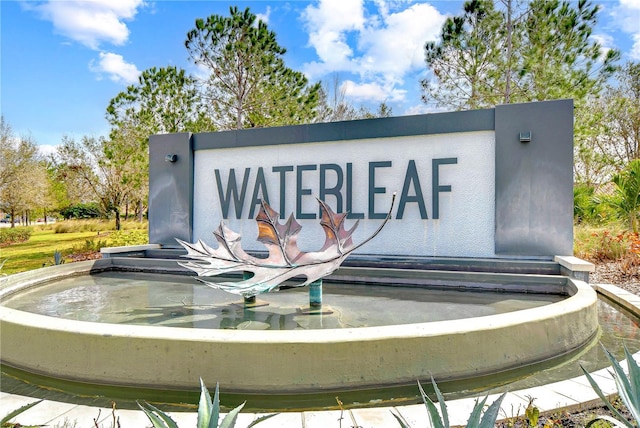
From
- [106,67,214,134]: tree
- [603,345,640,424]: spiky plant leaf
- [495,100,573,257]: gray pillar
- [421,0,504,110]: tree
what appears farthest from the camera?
[106,67,214,134]: tree

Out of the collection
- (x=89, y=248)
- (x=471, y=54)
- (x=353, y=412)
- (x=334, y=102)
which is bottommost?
(x=353, y=412)

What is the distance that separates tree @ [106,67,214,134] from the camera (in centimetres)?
1753

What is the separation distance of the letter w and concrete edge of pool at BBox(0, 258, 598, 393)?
6.03 metres

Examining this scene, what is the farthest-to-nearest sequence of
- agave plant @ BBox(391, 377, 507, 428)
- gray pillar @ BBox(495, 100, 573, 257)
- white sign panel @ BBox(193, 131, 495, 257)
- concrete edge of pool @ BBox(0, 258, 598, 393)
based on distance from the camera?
white sign panel @ BBox(193, 131, 495, 257) < gray pillar @ BBox(495, 100, 573, 257) < concrete edge of pool @ BBox(0, 258, 598, 393) < agave plant @ BBox(391, 377, 507, 428)

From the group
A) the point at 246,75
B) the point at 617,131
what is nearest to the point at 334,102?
the point at 246,75

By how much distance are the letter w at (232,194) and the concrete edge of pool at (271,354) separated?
6025 millimetres

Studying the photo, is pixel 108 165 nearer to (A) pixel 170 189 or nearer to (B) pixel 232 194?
(A) pixel 170 189

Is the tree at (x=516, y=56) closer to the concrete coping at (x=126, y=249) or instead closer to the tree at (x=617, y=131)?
the tree at (x=617, y=131)

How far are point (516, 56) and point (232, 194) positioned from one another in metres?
12.6

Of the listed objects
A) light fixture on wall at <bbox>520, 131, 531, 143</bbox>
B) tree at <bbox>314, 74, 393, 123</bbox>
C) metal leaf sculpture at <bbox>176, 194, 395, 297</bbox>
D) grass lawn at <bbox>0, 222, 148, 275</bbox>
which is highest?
tree at <bbox>314, 74, 393, 123</bbox>

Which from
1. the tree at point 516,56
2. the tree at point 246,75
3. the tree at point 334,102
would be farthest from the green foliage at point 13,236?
the tree at point 516,56

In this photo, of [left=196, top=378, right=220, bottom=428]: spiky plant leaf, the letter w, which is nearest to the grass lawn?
the letter w

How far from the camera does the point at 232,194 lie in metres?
9.52

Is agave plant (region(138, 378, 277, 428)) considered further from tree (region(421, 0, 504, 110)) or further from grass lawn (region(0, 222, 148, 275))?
tree (region(421, 0, 504, 110))
